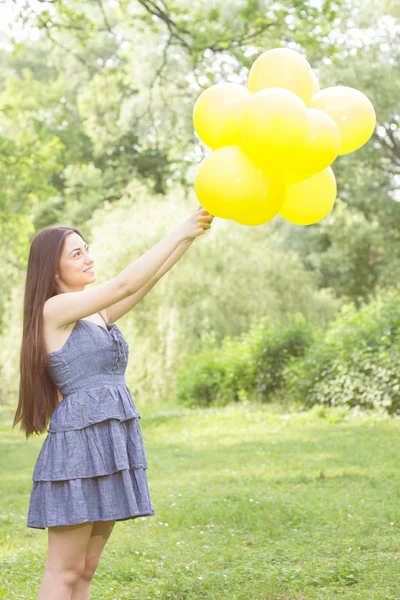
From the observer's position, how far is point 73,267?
2.92 meters

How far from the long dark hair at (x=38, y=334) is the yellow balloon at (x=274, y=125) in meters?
0.78

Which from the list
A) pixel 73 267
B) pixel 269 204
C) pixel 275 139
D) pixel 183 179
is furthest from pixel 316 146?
pixel 183 179

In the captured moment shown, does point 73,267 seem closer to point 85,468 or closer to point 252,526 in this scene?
point 85,468

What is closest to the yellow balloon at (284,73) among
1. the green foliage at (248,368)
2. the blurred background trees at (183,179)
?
→ the blurred background trees at (183,179)

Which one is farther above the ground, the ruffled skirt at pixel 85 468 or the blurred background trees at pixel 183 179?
the blurred background trees at pixel 183 179

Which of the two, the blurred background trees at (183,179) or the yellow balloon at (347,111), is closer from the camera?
the yellow balloon at (347,111)

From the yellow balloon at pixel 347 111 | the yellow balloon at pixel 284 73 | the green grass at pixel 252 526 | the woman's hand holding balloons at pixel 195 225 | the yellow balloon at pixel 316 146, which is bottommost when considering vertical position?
the green grass at pixel 252 526

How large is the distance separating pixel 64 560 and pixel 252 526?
263 cm

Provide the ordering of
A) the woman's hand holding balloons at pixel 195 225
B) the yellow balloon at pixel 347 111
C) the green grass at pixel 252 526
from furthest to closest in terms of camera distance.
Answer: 1. the green grass at pixel 252 526
2. the yellow balloon at pixel 347 111
3. the woman's hand holding balloons at pixel 195 225

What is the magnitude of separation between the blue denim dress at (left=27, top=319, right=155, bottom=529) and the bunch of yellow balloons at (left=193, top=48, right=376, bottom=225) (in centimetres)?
71

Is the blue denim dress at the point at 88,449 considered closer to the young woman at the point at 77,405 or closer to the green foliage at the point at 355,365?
the young woman at the point at 77,405

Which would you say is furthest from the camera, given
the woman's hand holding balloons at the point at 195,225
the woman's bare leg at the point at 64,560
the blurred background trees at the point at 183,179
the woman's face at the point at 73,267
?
the blurred background trees at the point at 183,179

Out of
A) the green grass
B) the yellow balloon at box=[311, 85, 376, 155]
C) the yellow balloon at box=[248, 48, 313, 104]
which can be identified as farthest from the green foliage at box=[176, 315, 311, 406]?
the yellow balloon at box=[248, 48, 313, 104]

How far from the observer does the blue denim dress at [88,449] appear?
2.71 metres
